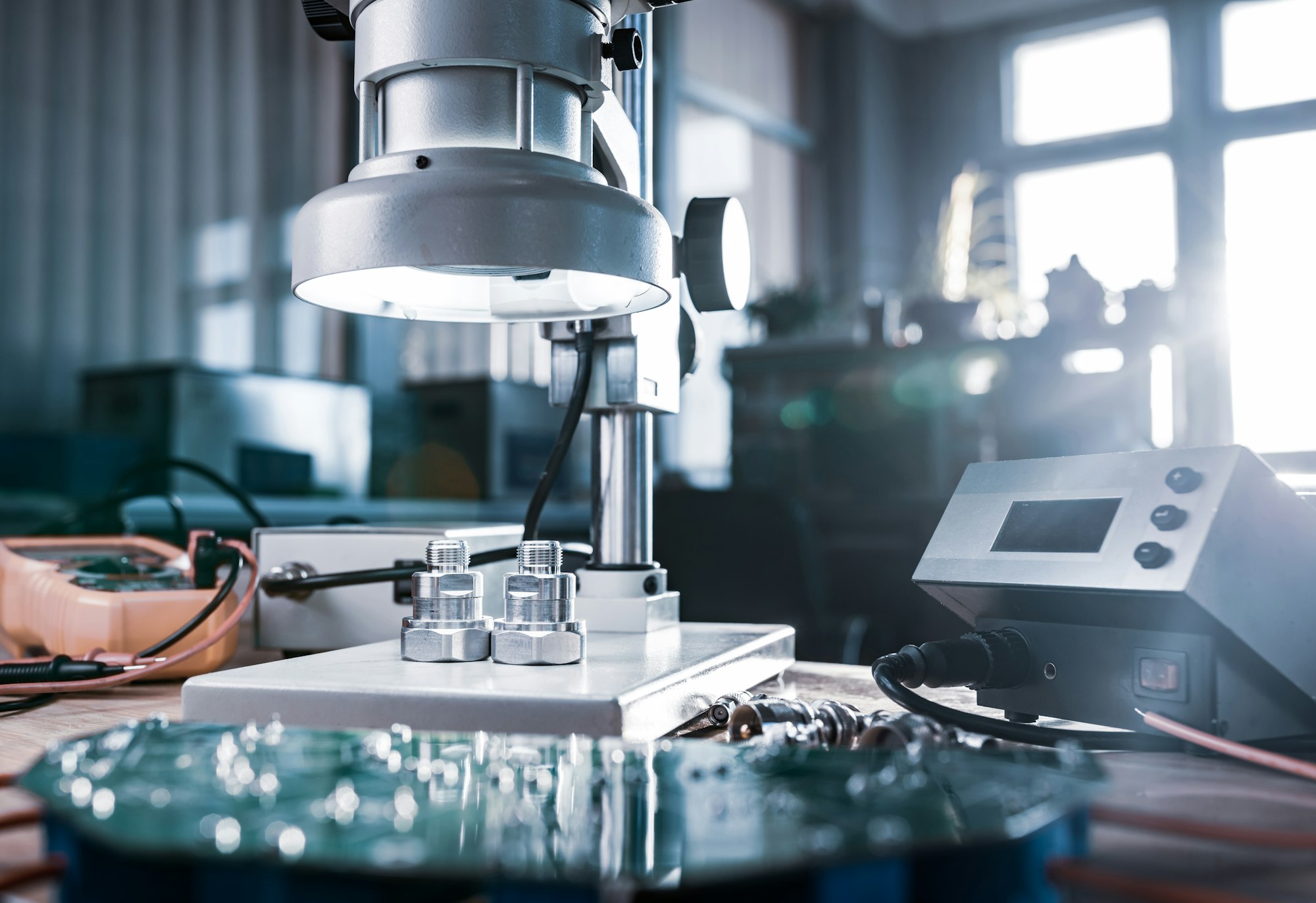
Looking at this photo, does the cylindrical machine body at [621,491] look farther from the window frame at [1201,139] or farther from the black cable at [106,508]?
the window frame at [1201,139]

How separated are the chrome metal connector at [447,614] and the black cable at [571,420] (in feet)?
0.40

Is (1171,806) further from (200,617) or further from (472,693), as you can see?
(200,617)

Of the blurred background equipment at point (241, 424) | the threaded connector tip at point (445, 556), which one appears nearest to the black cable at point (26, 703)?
the threaded connector tip at point (445, 556)

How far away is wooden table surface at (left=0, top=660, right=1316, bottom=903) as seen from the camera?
0.98ft

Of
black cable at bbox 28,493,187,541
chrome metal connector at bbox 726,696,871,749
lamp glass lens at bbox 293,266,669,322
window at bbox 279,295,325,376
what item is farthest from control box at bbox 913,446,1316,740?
window at bbox 279,295,325,376

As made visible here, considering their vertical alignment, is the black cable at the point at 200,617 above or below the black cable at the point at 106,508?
below

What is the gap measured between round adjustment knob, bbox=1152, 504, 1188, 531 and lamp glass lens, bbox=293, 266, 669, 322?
0.25 meters

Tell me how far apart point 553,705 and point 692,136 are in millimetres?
4164

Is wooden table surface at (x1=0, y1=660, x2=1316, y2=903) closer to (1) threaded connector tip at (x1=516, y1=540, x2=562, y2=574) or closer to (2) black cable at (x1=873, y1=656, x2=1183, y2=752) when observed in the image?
(2) black cable at (x1=873, y1=656, x2=1183, y2=752)

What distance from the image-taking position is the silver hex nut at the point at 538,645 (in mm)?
503

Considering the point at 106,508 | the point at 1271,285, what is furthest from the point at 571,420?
the point at 1271,285

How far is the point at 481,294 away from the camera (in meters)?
0.60

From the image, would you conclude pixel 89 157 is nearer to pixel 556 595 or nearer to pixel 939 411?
pixel 939 411

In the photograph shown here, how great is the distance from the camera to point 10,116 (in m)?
2.34
